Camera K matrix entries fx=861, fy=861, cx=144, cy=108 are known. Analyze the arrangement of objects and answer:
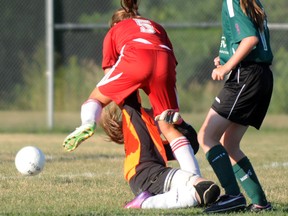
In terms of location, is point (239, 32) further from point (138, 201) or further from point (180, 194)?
point (138, 201)

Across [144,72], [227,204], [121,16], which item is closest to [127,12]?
[121,16]

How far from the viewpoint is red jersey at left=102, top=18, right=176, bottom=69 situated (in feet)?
21.4

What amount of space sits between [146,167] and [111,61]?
2.88 feet

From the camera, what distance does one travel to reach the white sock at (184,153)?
20.8 feet

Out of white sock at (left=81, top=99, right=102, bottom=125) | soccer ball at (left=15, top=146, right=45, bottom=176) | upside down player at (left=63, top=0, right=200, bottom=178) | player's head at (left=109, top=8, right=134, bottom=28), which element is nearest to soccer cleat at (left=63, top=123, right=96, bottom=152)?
white sock at (left=81, top=99, right=102, bottom=125)

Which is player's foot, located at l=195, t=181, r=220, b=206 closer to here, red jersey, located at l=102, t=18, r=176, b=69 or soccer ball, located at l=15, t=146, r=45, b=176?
red jersey, located at l=102, t=18, r=176, b=69

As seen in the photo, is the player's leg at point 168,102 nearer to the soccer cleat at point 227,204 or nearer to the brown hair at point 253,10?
the soccer cleat at point 227,204

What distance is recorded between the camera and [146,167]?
6.56m

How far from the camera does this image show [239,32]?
600 cm

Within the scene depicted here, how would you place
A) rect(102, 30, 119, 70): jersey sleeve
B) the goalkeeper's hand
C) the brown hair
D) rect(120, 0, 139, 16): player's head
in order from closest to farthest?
1. the brown hair
2. the goalkeeper's hand
3. rect(102, 30, 119, 70): jersey sleeve
4. rect(120, 0, 139, 16): player's head

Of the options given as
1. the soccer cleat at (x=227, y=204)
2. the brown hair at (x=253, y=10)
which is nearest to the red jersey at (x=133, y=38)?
the brown hair at (x=253, y=10)

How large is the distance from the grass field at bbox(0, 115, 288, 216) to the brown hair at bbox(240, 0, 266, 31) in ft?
4.45

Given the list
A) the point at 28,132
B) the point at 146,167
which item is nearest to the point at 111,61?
the point at 146,167

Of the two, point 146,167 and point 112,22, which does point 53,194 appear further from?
point 112,22
